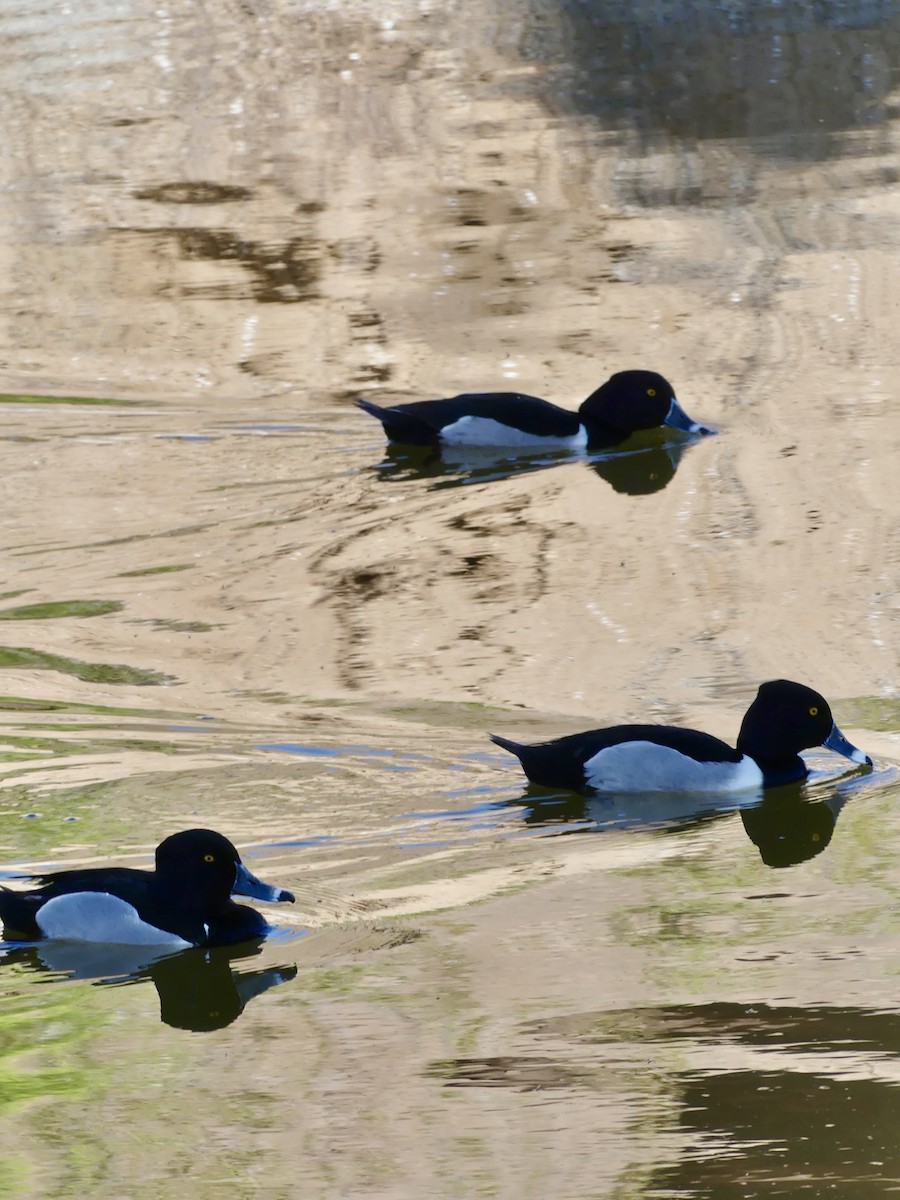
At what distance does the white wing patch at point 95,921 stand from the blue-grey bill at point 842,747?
92.1 inches

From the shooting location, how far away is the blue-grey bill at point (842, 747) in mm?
7102

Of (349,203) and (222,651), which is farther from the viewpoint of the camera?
(349,203)

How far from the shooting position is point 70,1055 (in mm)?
5406

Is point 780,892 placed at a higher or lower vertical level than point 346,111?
lower

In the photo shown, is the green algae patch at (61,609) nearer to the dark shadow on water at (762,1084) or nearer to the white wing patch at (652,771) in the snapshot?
the white wing patch at (652,771)

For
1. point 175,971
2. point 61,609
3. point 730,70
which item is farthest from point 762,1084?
point 730,70

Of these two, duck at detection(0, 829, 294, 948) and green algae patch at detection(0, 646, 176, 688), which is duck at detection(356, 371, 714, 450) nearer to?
green algae patch at detection(0, 646, 176, 688)

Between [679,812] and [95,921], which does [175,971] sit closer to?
[95,921]

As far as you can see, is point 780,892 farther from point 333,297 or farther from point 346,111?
point 346,111

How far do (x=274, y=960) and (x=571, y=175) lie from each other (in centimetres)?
1163

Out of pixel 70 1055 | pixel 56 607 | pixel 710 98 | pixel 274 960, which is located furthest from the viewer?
pixel 710 98

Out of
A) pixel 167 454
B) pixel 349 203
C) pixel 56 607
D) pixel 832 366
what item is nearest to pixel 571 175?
pixel 349 203

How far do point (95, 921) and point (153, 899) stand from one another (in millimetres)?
180

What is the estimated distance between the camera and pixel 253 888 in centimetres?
611
